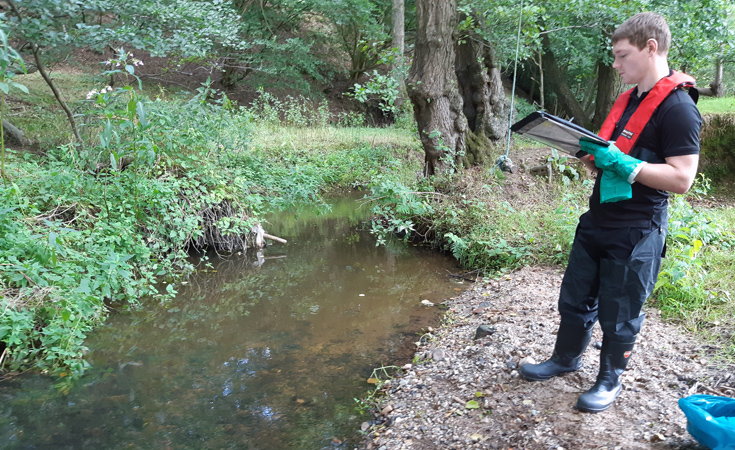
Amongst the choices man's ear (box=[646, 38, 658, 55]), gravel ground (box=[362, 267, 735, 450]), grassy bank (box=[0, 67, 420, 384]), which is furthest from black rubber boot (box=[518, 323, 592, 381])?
grassy bank (box=[0, 67, 420, 384])

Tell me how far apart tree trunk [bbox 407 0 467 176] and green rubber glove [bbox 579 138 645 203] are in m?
4.88

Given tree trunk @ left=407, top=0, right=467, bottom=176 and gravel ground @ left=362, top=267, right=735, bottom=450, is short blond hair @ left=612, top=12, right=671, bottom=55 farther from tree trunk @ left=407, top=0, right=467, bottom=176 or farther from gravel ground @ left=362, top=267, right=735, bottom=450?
tree trunk @ left=407, top=0, right=467, bottom=176

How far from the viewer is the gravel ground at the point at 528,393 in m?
2.42

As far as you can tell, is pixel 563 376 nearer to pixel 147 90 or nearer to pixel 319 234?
pixel 319 234

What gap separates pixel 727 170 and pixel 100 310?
31.7 ft

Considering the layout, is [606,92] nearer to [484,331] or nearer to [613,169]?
[484,331]

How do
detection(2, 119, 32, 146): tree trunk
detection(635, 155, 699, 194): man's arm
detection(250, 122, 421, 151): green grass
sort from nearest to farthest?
detection(635, 155, 699, 194): man's arm < detection(2, 119, 32, 146): tree trunk < detection(250, 122, 421, 151): green grass

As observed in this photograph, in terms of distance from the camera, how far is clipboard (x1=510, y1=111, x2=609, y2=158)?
7.47ft

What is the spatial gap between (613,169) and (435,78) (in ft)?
18.5

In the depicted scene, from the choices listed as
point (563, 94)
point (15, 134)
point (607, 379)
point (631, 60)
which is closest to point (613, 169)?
point (631, 60)

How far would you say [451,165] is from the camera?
764cm

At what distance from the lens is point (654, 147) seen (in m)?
2.30

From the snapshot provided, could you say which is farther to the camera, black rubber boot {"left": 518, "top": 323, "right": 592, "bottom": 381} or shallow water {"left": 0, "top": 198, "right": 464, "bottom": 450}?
shallow water {"left": 0, "top": 198, "right": 464, "bottom": 450}

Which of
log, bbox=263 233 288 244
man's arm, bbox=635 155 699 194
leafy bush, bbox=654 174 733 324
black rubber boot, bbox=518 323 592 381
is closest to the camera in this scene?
man's arm, bbox=635 155 699 194
